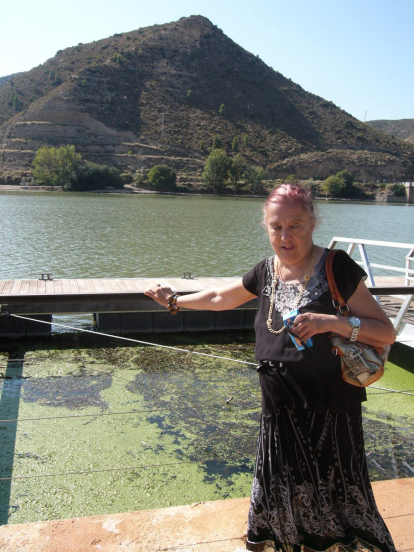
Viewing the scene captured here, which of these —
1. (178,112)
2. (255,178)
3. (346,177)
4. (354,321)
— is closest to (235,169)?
(255,178)

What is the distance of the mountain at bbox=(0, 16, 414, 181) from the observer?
102062 millimetres

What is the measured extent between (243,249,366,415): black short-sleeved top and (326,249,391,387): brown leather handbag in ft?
0.09

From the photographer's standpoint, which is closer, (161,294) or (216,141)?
(161,294)

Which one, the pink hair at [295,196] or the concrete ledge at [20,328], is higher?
the pink hair at [295,196]

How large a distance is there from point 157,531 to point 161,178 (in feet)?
275

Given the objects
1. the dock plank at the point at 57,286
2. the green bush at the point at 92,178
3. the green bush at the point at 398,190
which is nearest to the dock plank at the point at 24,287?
the dock plank at the point at 57,286

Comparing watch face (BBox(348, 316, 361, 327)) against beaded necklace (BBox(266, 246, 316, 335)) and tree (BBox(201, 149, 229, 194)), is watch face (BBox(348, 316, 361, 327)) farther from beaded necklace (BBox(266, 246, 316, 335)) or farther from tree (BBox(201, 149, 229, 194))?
tree (BBox(201, 149, 229, 194))

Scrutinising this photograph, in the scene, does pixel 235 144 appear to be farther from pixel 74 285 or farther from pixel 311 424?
pixel 311 424

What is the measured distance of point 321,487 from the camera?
1.92 meters

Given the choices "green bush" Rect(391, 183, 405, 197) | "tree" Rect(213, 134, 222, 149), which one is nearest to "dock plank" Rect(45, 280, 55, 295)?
"green bush" Rect(391, 183, 405, 197)

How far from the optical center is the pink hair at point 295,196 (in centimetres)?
202

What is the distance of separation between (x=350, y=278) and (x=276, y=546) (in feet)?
3.46

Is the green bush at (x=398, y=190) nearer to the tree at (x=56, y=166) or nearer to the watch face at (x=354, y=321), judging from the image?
the tree at (x=56, y=166)

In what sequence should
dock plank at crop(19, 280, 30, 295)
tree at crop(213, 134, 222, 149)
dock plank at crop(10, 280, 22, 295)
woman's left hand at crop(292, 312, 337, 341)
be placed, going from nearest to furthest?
1. woman's left hand at crop(292, 312, 337, 341)
2. dock plank at crop(10, 280, 22, 295)
3. dock plank at crop(19, 280, 30, 295)
4. tree at crop(213, 134, 222, 149)
